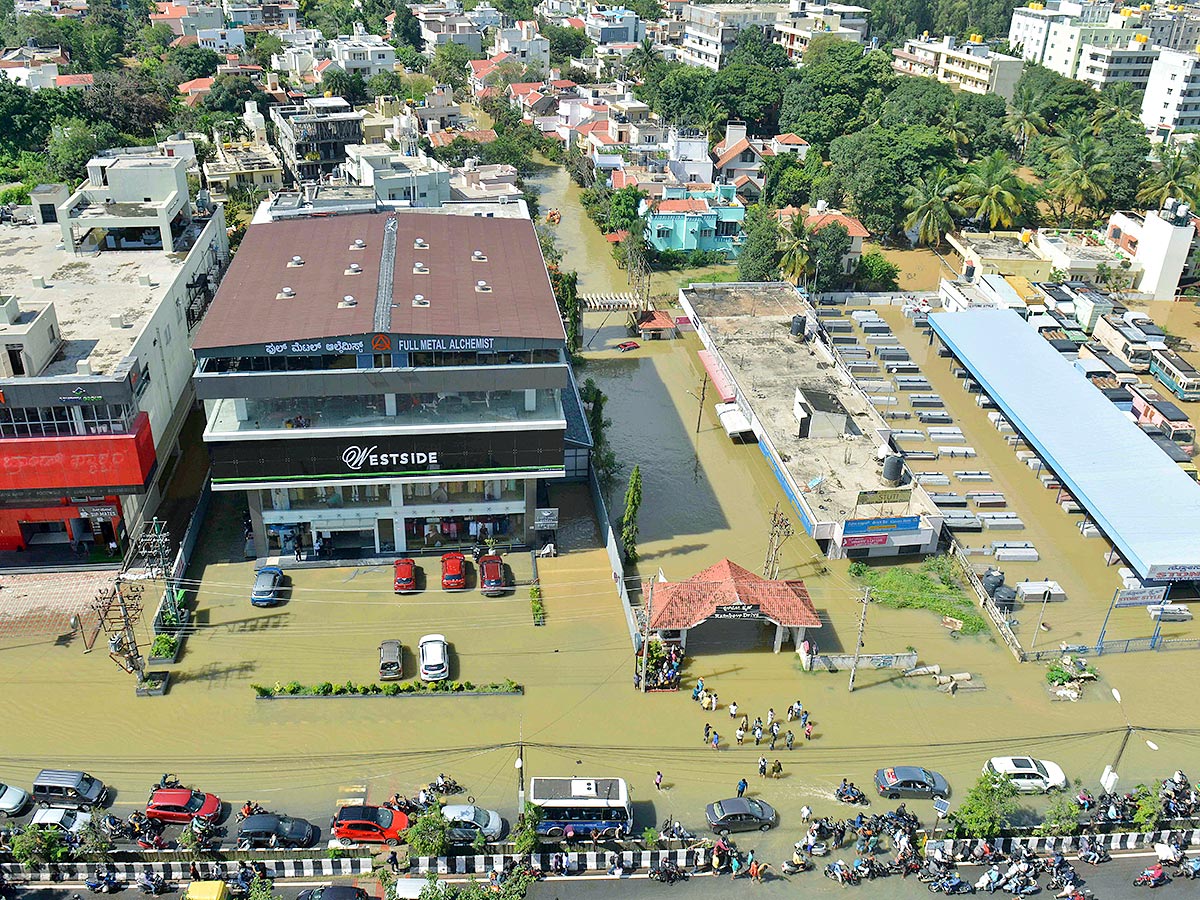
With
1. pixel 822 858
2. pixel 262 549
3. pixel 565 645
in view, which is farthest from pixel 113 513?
pixel 822 858

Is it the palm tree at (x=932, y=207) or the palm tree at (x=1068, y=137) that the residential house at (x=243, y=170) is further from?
the palm tree at (x=1068, y=137)

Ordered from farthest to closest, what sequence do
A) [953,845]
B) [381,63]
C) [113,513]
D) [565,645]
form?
[381,63]
[113,513]
[565,645]
[953,845]

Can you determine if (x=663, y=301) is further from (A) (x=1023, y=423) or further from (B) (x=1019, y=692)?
(B) (x=1019, y=692)

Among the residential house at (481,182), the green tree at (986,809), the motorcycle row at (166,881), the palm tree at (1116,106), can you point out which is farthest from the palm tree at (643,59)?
the motorcycle row at (166,881)

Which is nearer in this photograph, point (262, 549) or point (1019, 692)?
point (1019, 692)

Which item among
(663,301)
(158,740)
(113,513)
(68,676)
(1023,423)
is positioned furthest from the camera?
(663,301)

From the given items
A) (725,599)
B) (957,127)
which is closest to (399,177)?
(725,599)

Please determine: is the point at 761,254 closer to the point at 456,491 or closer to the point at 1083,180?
the point at 1083,180
